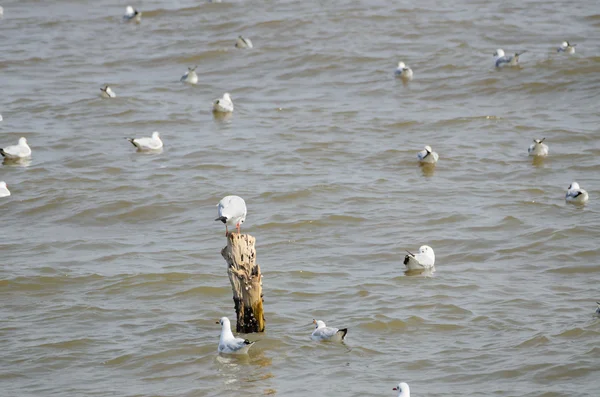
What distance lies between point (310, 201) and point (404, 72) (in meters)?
8.30

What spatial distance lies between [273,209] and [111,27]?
16.2 meters

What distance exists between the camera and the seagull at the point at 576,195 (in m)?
16.2

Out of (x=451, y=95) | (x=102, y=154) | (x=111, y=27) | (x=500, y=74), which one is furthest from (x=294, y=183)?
(x=111, y=27)

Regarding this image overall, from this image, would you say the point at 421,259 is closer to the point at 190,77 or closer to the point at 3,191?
the point at 3,191

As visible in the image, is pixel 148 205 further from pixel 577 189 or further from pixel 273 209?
pixel 577 189

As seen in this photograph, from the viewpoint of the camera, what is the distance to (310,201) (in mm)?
17188

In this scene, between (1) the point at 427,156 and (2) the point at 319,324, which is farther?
(1) the point at 427,156

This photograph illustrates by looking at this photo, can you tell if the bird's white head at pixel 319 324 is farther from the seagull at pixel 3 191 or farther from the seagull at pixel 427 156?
the seagull at pixel 3 191

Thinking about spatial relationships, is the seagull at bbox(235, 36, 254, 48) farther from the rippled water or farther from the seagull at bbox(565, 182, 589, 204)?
the seagull at bbox(565, 182, 589, 204)

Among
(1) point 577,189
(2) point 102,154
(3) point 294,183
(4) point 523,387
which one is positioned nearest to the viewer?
(4) point 523,387

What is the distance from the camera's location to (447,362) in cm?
1095

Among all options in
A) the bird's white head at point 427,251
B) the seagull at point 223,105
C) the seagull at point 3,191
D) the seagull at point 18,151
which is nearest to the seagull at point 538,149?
the bird's white head at point 427,251

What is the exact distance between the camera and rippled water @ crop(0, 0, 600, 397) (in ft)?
36.7

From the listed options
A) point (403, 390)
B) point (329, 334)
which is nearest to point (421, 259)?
point (329, 334)
